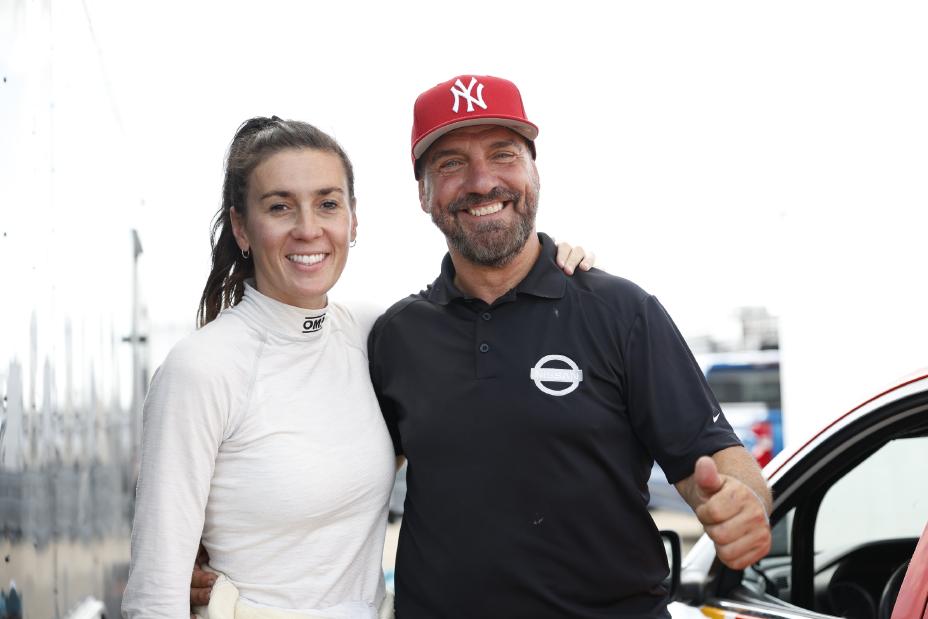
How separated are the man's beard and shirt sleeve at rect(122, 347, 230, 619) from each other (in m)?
0.82

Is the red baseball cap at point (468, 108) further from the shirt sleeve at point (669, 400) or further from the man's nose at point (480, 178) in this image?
the shirt sleeve at point (669, 400)

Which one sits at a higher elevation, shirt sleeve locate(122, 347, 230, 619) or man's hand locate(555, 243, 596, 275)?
man's hand locate(555, 243, 596, 275)

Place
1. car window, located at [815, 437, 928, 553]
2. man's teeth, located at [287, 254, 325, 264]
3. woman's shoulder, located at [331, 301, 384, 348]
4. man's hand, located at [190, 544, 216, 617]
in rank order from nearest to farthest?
man's hand, located at [190, 544, 216, 617]
man's teeth, located at [287, 254, 325, 264]
woman's shoulder, located at [331, 301, 384, 348]
car window, located at [815, 437, 928, 553]

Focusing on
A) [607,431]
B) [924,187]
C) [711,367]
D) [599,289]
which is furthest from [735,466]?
[711,367]

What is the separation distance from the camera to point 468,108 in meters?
2.77

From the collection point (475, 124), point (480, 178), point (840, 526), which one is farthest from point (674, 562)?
point (475, 124)

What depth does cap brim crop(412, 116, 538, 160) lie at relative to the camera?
109 inches

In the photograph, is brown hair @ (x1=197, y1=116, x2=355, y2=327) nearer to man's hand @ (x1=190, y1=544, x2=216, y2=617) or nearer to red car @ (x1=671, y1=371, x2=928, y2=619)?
man's hand @ (x1=190, y1=544, x2=216, y2=617)

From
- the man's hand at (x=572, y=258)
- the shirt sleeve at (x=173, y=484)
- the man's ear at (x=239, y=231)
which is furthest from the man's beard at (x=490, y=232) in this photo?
the shirt sleeve at (x=173, y=484)

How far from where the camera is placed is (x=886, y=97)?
6582 mm

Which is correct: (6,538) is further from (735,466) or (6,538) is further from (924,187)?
(924,187)

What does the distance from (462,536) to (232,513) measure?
0.56 metres

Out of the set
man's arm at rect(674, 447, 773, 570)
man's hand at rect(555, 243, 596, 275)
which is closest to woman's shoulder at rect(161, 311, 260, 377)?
man's hand at rect(555, 243, 596, 275)

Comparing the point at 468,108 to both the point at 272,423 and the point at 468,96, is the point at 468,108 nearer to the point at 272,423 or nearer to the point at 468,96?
the point at 468,96
